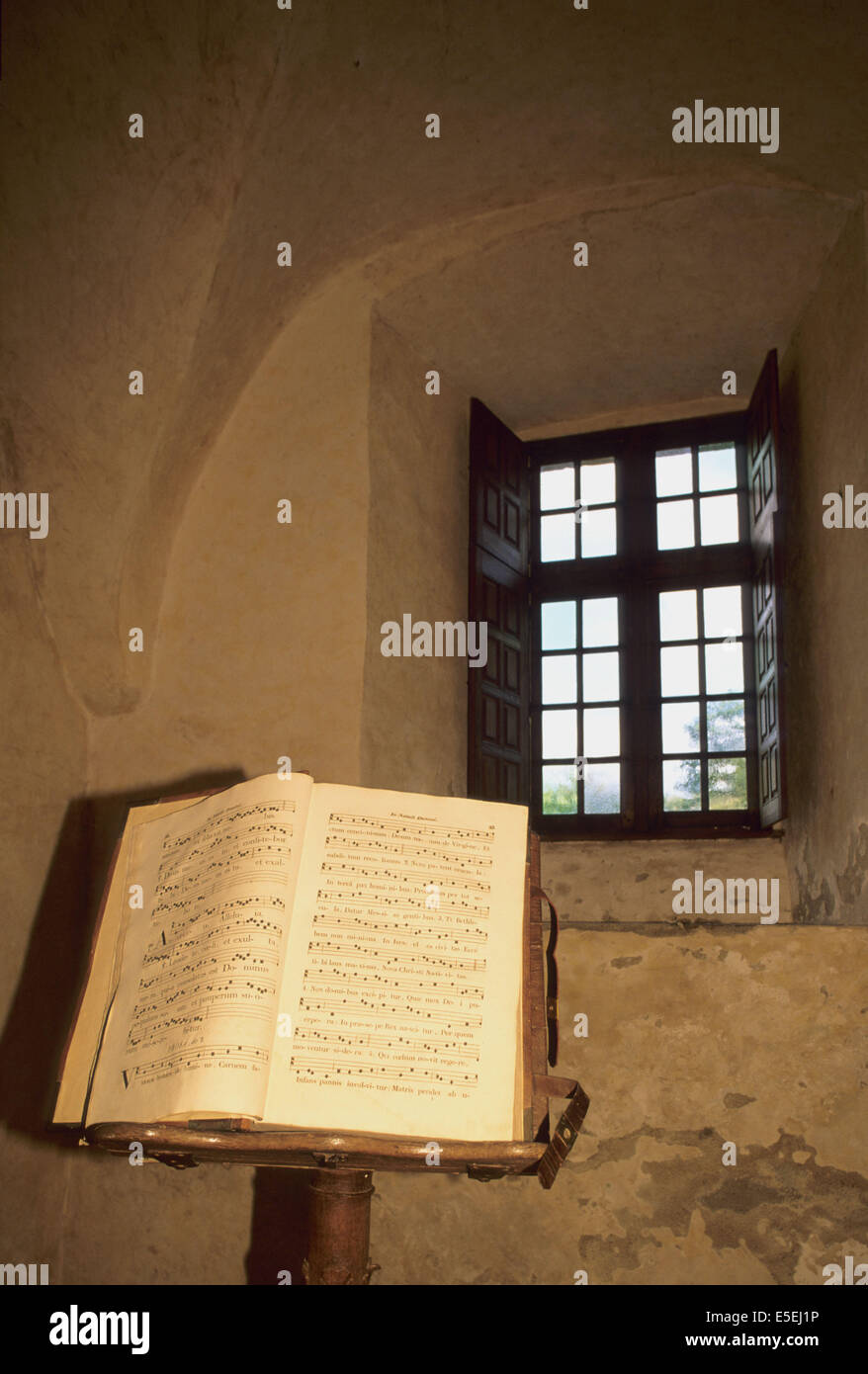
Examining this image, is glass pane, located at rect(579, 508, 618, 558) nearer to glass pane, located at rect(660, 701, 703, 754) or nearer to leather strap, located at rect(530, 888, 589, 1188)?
glass pane, located at rect(660, 701, 703, 754)

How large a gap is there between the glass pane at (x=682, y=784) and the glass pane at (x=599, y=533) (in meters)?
1.18

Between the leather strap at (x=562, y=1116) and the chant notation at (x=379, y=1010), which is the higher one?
the chant notation at (x=379, y=1010)

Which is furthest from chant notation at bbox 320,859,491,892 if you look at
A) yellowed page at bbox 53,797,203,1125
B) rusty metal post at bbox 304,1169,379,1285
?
rusty metal post at bbox 304,1169,379,1285

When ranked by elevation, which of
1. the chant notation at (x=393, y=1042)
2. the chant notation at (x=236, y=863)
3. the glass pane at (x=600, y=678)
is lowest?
the chant notation at (x=393, y=1042)

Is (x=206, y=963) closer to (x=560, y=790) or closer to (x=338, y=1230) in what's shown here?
(x=338, y=1230)

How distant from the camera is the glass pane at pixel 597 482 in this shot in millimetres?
5457

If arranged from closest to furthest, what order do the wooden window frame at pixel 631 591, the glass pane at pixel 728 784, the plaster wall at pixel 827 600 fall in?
the plaster wall at pixel 827 600
the wooden window frame at pixel 631 591
the glass pane at pixel 728 784

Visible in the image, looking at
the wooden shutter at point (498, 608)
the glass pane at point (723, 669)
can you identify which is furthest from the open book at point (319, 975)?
the glass pane at point (723, 669)

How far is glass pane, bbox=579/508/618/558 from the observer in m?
5.40

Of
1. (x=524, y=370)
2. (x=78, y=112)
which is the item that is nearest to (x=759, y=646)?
(x=524, y=370)

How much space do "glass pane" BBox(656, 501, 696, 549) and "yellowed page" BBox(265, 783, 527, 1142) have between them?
388 centimetres

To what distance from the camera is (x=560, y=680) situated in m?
5.30

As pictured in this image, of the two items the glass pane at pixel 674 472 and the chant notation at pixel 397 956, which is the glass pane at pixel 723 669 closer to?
the glass pane at pixel 674 472
